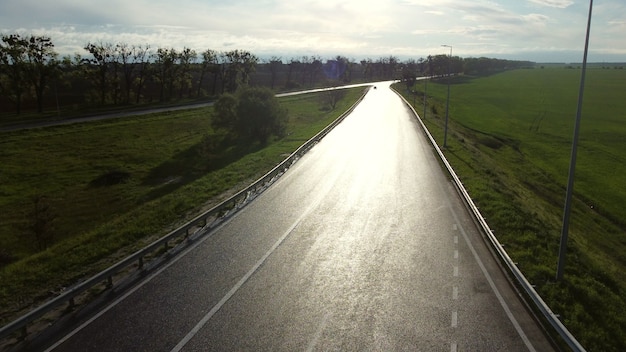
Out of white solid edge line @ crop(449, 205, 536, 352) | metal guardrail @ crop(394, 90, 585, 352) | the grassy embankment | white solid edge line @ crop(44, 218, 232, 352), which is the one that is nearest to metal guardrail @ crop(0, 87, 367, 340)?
white solid edge line @ crop(44, 218, 232, 352)

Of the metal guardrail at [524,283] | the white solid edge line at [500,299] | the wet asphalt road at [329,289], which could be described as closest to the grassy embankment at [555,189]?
the metal guardrail at [524,283]

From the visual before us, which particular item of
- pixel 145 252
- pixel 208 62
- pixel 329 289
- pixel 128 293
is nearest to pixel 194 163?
pixel 145 252

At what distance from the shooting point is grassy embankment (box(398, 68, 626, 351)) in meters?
14.2

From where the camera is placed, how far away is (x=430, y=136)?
4478cm

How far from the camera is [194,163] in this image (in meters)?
49.1

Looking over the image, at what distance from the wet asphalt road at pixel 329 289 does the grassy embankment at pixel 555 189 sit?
177 centimetres

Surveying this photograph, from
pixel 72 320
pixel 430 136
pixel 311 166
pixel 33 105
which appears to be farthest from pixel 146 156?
pixel 33 105

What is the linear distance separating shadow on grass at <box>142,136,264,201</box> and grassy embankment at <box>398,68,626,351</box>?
74.2 feet

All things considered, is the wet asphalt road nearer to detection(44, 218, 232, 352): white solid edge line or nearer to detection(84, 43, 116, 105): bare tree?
detection(44, 218, 232, 352): white solid edge line

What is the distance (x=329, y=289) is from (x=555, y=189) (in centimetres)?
3787

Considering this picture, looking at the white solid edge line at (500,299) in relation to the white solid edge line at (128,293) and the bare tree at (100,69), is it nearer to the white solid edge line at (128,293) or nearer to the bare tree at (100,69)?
the white solid edge line at (128,293)

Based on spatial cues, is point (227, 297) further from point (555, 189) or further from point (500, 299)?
point (555, 189)

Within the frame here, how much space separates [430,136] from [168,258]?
34048 mm

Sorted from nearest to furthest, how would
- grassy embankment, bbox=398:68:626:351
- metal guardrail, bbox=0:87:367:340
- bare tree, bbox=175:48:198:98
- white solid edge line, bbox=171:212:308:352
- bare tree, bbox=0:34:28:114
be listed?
1. metal guardrail, bbox=0:87:367:340
2. white solid edge line, bbox=171:212:308:352
3. grassy embankment, bbox=398:68:626:351
4. bare tree, bbox=0:34:28:114
5. bare tree, bbox=175:48:198:98
